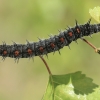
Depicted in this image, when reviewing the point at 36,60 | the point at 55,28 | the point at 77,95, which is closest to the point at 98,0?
the point at 55,28

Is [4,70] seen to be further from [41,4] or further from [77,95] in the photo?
[77,95]

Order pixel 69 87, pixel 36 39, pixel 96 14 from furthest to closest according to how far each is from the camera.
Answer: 1. pixel 36 39
2. pixel 69 87
3. pixel 96 14

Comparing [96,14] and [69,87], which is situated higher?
Answer: [96,14]

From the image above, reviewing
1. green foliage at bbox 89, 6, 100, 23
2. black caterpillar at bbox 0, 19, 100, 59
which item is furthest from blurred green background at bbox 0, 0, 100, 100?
green foliage at bbox 89, 6, 100, 23

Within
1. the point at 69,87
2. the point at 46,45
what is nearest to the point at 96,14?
the point at 46,45

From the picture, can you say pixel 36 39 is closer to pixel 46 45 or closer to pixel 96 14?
pixel 46 45

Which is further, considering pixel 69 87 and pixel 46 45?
pixel 69 87

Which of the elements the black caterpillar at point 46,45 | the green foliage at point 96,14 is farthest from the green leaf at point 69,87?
the green foliage at point 96,14
